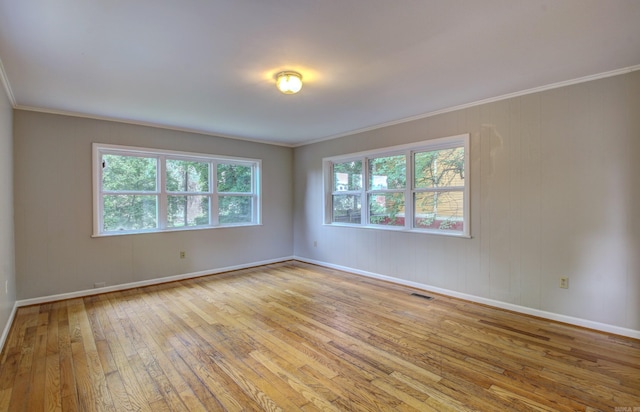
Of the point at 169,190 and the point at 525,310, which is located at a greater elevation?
the point at 169,190

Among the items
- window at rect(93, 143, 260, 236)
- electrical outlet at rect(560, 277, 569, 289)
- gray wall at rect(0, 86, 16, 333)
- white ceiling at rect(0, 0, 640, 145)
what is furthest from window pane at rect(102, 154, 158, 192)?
electrical outlet at rect(560, 277, 569, 289)

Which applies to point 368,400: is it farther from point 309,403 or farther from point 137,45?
point 137,45

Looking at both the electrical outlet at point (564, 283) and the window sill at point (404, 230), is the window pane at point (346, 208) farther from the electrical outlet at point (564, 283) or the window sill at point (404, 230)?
the electrical outlet at point (564, 283)

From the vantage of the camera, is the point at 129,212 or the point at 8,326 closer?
the point at 8,326

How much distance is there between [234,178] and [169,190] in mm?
1141

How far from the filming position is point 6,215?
300 centimetres

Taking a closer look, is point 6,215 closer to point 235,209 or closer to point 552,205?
point 235,209

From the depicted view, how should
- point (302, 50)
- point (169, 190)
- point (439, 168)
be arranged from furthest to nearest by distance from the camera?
point (169, 190) → point (439, 168) → point (302, 50)

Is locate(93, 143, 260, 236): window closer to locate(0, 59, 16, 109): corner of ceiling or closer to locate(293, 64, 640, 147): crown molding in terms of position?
locate(0, 59, 16, 109): corner of ceiling

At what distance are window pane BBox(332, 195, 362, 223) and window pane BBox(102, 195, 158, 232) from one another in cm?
295

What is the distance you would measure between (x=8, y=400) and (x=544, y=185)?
4.68 m

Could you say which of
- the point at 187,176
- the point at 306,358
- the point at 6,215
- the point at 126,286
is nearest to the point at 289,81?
the point at 306,358

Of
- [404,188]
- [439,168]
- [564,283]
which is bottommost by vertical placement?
A: [564,283]

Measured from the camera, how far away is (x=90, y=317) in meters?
3.26
